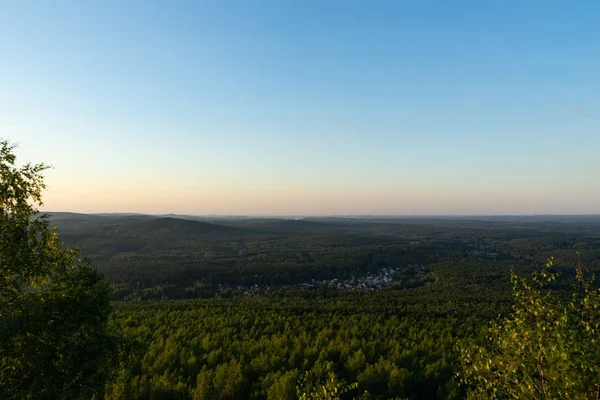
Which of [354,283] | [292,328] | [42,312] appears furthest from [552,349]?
[354,283]

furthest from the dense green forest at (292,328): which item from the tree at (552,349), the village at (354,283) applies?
the tree at (552,349)

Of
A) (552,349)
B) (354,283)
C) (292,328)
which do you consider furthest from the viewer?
(354,283)

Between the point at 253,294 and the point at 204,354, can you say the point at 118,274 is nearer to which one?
the point at 253,294

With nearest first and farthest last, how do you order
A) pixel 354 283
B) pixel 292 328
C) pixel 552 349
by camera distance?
pixel 552 349, pixel 292 328, pixel 354 283

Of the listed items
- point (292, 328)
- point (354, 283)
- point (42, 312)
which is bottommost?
point (354, 283)

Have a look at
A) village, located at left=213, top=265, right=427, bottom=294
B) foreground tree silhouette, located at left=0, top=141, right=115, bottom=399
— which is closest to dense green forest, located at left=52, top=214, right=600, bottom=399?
village, located at left=213, top=265, right=427, bottom=294

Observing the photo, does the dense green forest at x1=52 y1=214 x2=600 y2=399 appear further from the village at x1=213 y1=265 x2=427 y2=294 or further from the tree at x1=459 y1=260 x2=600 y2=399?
the tree at x1=459 y1=260 x2=600 y2=399

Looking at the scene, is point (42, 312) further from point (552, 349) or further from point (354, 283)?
point (354, 283)

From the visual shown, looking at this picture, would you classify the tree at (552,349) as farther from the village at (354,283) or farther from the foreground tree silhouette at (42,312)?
the village at (354,283)

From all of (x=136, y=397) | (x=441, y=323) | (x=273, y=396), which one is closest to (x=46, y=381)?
(x=136, y=397)
